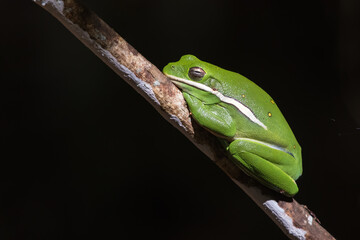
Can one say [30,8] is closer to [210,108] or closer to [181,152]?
[181,152]

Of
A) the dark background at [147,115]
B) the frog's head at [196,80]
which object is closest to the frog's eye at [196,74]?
the frog's head at [196,80]

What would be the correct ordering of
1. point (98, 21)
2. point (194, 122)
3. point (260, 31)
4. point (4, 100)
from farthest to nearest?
1. point (260, 31)
2. point (4, 100)
3. point (194, 122)
4. point (98, 21)

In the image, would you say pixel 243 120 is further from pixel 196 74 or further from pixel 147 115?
pixel 147 115

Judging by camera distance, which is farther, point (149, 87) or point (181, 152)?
point (181, 152)

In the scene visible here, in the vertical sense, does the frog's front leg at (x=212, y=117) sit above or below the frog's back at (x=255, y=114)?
below

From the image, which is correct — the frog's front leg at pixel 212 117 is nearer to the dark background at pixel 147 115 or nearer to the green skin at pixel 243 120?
the green skin at pixel 243 120

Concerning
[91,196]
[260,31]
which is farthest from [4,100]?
[260,31]

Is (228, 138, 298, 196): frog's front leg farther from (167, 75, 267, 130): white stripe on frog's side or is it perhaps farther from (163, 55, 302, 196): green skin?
(167, 75, 267, 130): white stripe on frog's side
